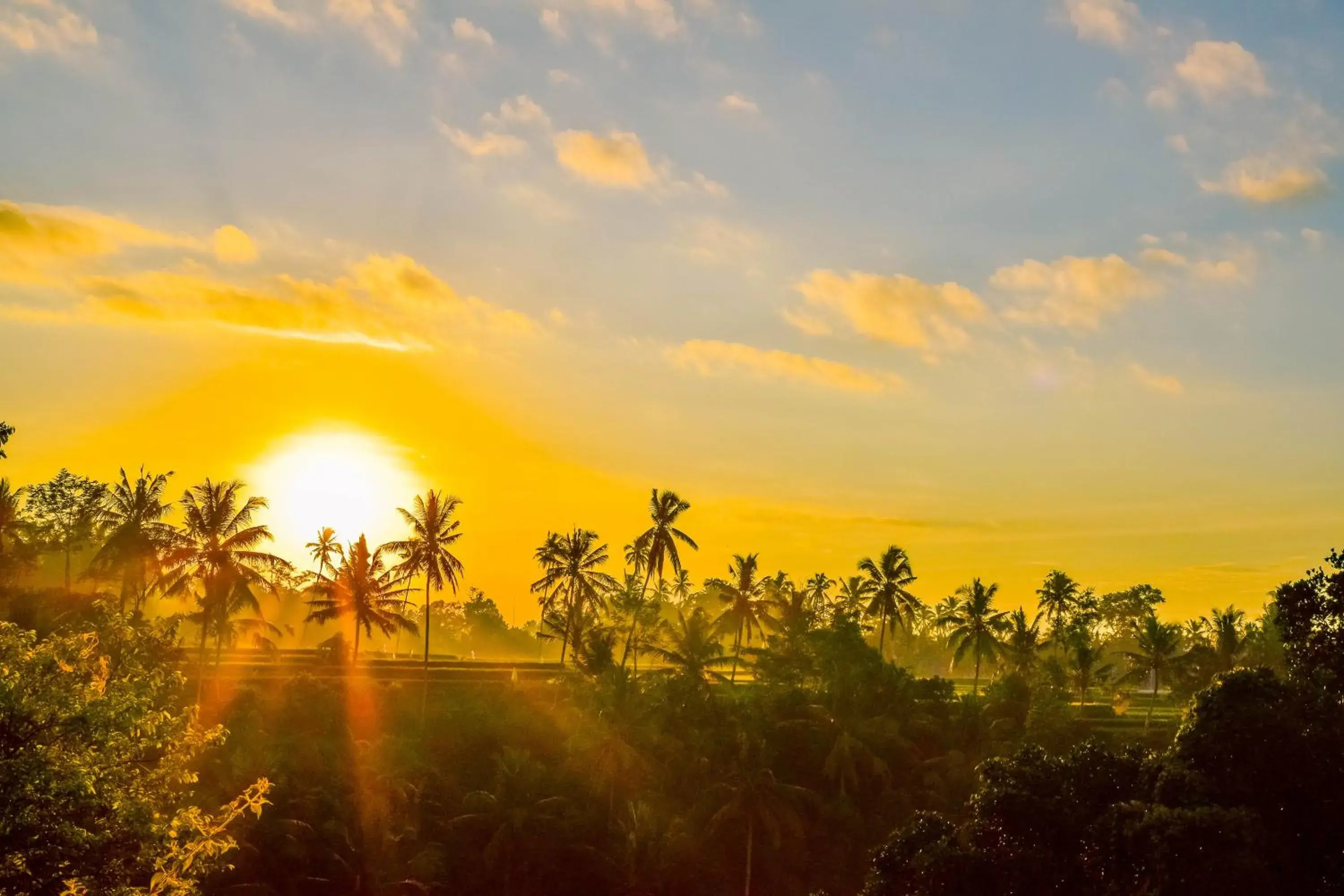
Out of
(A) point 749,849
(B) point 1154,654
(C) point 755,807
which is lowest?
(A) point 749,849

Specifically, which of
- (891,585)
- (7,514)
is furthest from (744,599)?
(7,514)

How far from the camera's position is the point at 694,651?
2378 inches

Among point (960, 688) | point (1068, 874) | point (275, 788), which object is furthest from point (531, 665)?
point (1068, 874)

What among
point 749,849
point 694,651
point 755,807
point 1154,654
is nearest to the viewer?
point 749,849

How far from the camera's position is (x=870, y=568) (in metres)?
78.3

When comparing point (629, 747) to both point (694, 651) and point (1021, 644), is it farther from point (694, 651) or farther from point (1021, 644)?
point (1021, 644)

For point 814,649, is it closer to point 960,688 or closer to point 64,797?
point 960,688

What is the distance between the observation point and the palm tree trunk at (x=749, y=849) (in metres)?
53.9

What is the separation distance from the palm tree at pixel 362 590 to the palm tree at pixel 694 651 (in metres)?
17.0

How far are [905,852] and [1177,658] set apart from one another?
55950mm

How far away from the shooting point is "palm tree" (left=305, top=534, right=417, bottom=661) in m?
63.5

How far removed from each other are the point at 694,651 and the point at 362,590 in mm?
21710

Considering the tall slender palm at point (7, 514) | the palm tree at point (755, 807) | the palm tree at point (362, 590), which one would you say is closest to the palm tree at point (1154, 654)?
the palm tree at point (755, 807)

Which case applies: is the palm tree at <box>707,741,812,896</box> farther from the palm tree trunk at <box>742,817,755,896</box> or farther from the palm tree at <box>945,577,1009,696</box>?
the palm tree at <box>945,577,1009,696</box>
